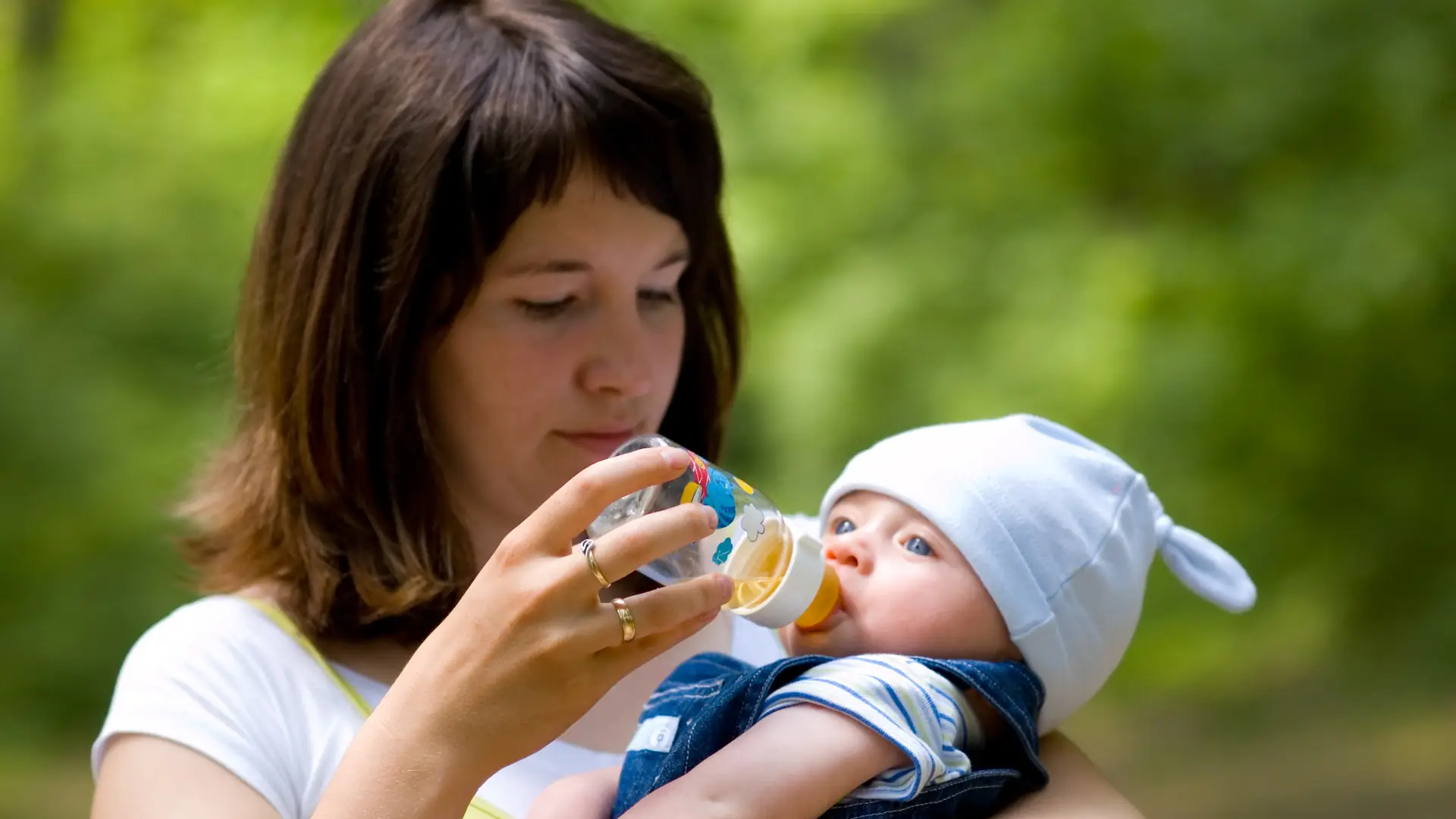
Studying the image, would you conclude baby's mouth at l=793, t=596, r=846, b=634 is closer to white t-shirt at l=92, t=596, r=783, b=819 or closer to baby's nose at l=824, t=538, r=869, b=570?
baby's nose at l=824, t=538, r=869, b=570

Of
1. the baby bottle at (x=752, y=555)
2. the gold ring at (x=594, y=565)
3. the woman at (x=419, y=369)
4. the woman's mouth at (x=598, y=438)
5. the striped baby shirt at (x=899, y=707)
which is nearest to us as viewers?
the gold ring at (x=594, y=565)

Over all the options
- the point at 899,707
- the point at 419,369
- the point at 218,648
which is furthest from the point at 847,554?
the point at 218,648

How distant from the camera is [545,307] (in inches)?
62.9

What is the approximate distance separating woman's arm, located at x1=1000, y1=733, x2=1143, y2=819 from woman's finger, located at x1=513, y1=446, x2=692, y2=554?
0.58 meters

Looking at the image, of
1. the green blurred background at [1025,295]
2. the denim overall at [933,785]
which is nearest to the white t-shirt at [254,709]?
the denim overall at [933,785]

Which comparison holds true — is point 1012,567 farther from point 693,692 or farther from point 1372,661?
point 1372,661

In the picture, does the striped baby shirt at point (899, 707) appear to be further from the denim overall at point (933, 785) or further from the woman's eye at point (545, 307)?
the woman's eye at point (545, 307)

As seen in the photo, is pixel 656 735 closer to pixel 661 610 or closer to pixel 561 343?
pixel 661 610

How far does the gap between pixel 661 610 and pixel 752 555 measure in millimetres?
255

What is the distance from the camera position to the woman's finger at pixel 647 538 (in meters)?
1.14

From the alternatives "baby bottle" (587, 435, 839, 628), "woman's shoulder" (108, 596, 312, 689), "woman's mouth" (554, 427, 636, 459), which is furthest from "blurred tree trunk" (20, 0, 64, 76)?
"baby bottle" (587, 435, 839, 628)

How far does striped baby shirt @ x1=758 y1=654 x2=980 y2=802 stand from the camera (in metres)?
1.26

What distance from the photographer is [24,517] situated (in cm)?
351

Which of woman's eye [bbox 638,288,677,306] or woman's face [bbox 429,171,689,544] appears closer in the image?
woman's face [bbox 429,171,689,544]
